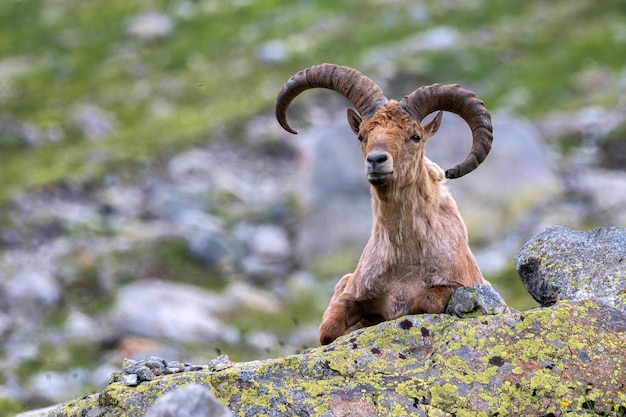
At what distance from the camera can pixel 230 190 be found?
3441cm

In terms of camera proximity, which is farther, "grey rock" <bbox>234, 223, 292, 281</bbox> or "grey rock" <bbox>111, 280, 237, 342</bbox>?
"grey rock" <bbox>234, 223, 292, 281</bbox>

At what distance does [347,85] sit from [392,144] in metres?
1.12

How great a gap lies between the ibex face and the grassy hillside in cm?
2469

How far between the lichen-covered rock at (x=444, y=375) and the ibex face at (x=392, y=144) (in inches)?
79.2

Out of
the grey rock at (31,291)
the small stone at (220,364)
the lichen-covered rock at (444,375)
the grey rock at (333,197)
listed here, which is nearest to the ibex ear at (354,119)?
the lichen-covered rock at (444,375)

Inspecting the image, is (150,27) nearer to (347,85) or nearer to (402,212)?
(347,85)

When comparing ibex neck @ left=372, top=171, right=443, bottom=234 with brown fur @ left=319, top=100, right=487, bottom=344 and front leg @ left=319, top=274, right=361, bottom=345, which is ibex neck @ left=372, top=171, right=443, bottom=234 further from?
front leg @ left=319, top=274, right=361, bottom=345

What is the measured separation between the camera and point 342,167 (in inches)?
1172

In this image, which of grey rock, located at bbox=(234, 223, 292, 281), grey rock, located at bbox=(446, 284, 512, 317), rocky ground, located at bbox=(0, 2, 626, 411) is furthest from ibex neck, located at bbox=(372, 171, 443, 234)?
grey rock, located at bbox=(234, 223, 292, 281)

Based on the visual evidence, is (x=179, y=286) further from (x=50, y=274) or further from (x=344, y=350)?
(x=344, y=350)

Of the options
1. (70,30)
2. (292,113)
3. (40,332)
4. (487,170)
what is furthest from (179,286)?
(70,30)

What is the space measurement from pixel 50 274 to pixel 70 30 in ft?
102

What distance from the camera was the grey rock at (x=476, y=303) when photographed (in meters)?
9.66

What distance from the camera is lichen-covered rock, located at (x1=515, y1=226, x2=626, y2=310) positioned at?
9.95m
